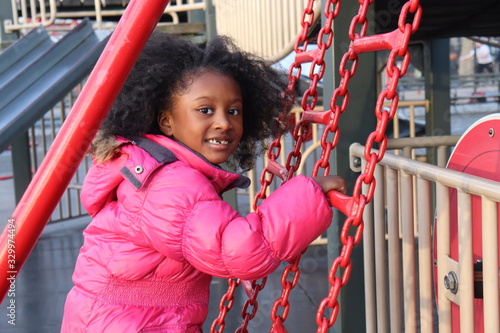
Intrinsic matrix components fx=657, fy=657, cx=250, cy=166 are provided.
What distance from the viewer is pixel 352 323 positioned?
2496 millimetres

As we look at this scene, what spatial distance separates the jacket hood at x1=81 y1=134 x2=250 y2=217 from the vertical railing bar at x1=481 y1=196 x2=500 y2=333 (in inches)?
28.0

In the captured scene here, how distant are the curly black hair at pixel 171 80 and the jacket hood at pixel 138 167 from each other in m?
0.08

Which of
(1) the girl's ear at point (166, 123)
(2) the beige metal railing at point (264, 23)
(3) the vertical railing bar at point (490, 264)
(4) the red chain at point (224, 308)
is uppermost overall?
(2) the beige metal railing at point (264, 23)

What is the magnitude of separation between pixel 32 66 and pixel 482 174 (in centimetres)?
393

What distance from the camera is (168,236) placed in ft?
5.08

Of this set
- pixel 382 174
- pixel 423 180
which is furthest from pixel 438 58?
pixel 423 180

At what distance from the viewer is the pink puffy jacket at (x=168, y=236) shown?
4.98ft

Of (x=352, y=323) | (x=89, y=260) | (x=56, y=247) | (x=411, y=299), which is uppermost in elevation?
(x=89, y=260)

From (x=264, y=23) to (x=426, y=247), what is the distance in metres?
2.43

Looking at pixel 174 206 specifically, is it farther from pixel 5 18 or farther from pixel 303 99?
pixel 5 18

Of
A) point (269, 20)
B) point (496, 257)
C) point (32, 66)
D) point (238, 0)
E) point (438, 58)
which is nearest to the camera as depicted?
point (496, 257)

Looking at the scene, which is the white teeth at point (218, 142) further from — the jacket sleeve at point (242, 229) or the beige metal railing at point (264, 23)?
the beige metal railing at point (264, 23)

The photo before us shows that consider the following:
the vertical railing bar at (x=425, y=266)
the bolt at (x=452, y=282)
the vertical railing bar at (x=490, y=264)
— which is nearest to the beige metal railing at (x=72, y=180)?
the vertical railing bar at (x=425, y=266)

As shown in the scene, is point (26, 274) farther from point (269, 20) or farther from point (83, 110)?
point (83, 110)
